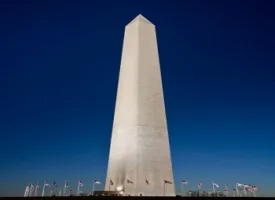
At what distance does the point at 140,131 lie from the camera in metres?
29.9

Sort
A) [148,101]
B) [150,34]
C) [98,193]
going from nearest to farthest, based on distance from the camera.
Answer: [98,193], [148,101], [150,34]

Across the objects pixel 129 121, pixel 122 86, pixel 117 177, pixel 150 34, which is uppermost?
pixel 150 34

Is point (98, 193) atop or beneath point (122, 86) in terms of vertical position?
beneath

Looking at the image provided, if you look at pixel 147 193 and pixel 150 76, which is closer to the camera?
pixel 147 193

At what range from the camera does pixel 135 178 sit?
28094 mm

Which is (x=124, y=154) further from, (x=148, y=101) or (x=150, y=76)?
(x=150, y=76)

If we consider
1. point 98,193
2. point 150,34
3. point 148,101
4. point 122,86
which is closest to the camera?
point 98,193

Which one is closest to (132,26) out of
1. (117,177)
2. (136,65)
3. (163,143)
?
(136,65)

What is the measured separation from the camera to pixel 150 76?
3350cm

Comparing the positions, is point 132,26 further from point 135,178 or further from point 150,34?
point 135,178

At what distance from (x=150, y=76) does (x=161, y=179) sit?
12.5m

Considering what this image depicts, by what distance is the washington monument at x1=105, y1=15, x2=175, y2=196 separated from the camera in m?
28.7

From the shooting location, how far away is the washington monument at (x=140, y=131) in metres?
28.7

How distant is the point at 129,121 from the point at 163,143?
15.5 feet
